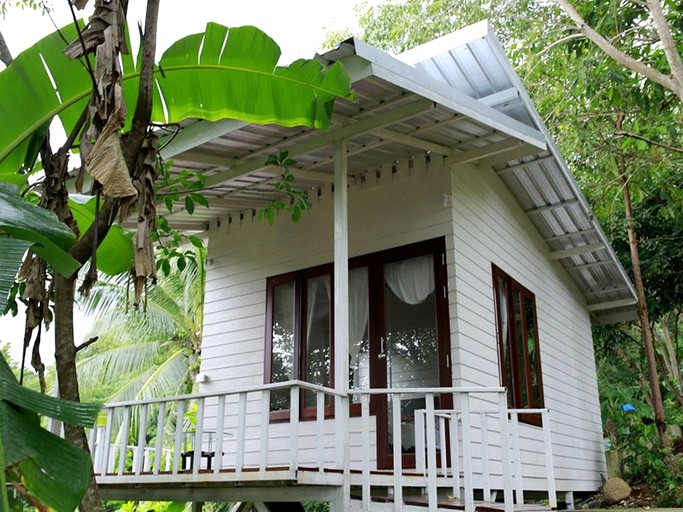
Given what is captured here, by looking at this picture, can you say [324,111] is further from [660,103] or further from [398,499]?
[660,103]

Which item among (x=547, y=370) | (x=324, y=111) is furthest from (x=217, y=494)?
(x=547, y=370)

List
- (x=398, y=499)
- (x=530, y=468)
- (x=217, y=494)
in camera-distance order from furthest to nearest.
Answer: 1. (x=530, y=468)
2. (x=217, y=494)
3. (x=398, y=499)

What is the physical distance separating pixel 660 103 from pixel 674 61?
5.42ft

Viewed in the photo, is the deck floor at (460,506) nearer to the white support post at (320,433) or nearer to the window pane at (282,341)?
the white support post at (320,433)

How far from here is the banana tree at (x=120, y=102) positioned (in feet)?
6.93

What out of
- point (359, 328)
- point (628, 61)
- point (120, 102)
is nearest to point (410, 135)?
point (359, 328)

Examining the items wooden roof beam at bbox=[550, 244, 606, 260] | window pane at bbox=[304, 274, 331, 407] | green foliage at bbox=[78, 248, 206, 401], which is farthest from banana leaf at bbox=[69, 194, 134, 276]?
green foliage at bbox=[78, 248, 206, 401]

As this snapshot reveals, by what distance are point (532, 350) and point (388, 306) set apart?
94.4 inches

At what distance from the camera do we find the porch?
4.75m

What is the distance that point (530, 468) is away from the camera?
7301mm

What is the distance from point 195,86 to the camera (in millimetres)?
3492

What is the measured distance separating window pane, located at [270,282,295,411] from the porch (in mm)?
265

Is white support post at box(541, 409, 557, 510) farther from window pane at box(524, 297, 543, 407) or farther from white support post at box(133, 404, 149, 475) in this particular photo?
white support post at box(133, 404, 149, 475)

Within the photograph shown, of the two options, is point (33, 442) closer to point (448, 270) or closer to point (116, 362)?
point (448, 270)
